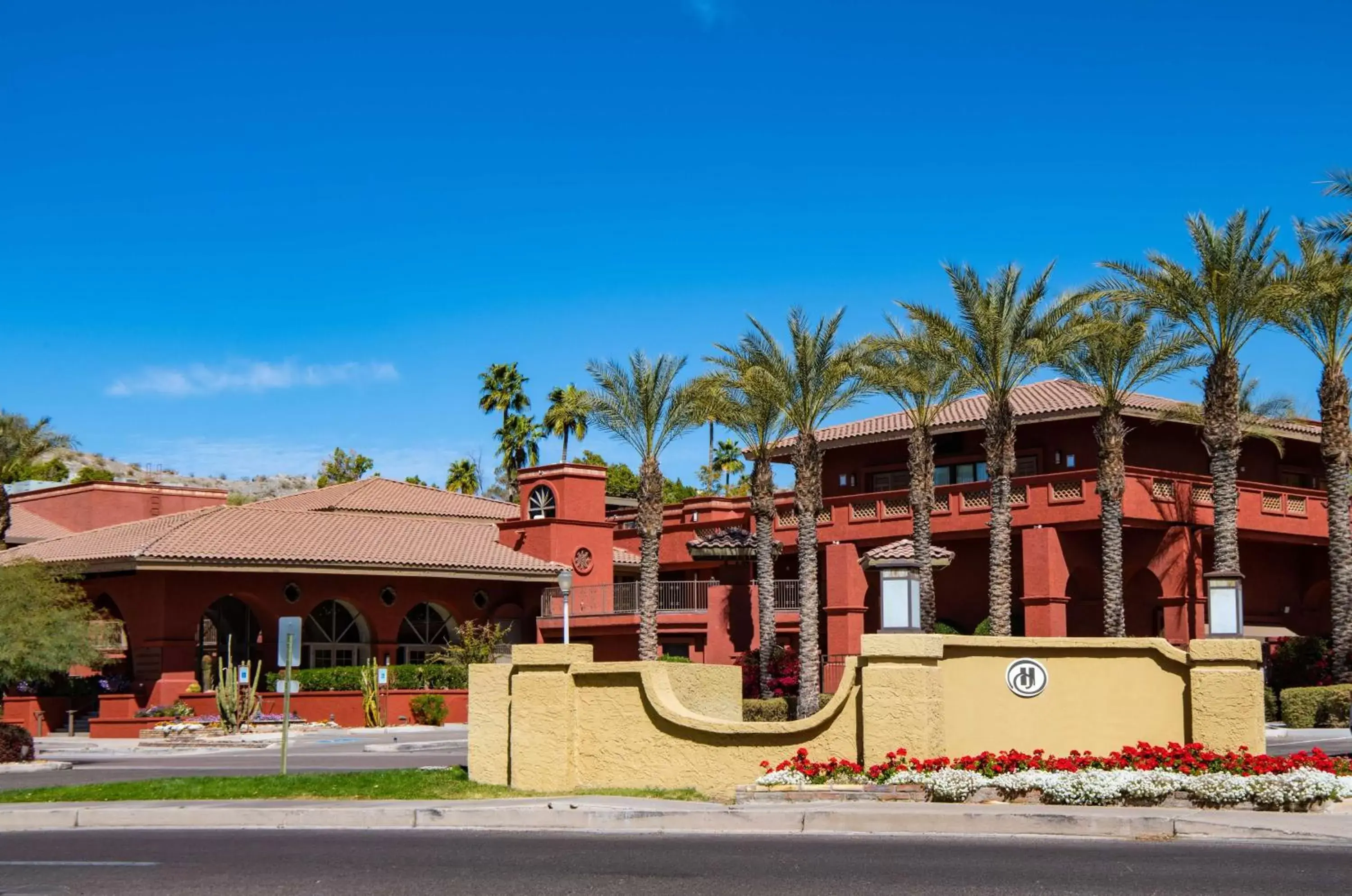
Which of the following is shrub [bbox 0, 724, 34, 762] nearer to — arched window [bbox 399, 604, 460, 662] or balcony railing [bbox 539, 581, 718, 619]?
balcony railing [bbox 539, 581, 718, 619]

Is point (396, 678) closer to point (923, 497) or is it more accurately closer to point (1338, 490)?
point (923, 497)

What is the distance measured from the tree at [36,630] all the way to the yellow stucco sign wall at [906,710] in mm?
16211

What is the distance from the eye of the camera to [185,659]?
43.2 metres

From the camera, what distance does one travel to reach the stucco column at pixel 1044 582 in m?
40.7

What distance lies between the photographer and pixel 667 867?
1269cm

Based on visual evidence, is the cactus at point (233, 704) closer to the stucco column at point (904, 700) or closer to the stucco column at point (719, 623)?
the stucco column at point (719, 623)

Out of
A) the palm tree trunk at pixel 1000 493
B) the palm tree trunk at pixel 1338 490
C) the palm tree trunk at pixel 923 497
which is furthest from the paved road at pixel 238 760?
the palm tree trunk at pixel 1338 490

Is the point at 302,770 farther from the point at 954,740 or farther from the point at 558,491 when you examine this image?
the point at 558,491

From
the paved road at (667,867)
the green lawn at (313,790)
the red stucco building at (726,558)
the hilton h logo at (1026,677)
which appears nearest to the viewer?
the paved road at (667,867)

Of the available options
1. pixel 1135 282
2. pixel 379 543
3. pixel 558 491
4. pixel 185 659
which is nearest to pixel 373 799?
pixel 1135 282

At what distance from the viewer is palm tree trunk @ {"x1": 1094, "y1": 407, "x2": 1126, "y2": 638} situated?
38.0 meters

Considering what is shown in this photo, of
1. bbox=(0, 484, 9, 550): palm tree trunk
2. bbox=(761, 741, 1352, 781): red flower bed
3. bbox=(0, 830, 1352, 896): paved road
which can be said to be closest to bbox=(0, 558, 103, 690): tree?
bbox=(0, 484, 9, 550): palm tree trunk

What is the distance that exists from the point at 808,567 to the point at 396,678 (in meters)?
13.8

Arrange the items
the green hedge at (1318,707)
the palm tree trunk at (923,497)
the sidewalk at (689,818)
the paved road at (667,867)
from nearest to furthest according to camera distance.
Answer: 1. the paved road at (667,867)
2. the sidewalk at (689,818)
3. the green hedge at (1318,707)
4. the palm tree trunk at (923,497)
